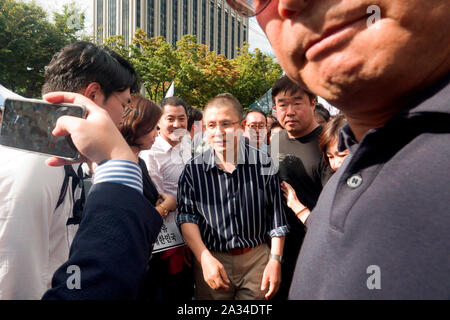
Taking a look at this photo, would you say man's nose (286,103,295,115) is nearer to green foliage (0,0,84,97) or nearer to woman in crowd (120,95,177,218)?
woman in crowd (120,95,177,218)

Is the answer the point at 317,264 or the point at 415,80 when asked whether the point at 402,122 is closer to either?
the point at 415,80

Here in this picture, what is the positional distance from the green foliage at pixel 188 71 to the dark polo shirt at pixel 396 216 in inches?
710

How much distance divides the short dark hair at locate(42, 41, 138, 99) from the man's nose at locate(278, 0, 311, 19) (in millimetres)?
1529

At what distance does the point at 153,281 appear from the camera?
283cm

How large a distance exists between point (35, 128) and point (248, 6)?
0.96m

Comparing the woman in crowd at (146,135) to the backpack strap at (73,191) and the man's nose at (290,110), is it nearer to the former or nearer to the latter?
the backpack strap at (73,191)

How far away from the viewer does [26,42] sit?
15938mm

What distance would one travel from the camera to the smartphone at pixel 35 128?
3.90 feet

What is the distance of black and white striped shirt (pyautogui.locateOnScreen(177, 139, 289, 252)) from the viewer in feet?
8.31

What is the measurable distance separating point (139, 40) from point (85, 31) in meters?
4.46

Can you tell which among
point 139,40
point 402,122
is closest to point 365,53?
point 402,122

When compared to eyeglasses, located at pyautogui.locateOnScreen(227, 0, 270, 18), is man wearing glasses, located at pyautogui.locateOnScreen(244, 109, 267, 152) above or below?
above

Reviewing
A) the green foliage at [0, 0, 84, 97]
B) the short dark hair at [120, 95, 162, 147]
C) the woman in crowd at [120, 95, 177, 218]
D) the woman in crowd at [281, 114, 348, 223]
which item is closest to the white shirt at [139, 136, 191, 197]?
the woman in crowd at [120, 95, 177, 218]

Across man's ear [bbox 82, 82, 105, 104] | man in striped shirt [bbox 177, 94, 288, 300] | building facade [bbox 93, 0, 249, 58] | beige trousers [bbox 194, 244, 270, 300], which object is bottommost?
beige trousers [bbox 194, 244, 270, 300]
